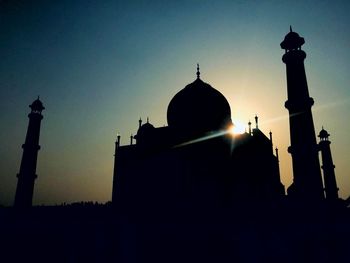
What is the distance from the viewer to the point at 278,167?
73.6ft

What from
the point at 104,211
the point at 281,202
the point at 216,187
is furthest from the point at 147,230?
the point at 281,202

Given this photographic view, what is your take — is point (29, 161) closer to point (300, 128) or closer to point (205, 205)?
point (205, 205)

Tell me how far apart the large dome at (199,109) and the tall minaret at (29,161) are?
11056 millimetres

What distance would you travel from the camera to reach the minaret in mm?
23005

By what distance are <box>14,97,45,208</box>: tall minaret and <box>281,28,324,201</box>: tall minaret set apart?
1824 centimetres

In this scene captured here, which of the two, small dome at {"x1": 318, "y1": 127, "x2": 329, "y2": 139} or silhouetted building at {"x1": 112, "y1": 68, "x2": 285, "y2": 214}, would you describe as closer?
silhouetted building at {"x1": 112, "y1": 68, "x2": 285, "y2": 214}

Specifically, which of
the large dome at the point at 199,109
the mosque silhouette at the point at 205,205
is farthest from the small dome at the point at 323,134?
the large dome at the point at 199,109

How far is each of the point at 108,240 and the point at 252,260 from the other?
6842 millimetres

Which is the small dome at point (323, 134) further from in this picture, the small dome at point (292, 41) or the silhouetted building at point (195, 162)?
the small dome at point (292, 41)

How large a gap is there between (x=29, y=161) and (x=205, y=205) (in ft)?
47.8

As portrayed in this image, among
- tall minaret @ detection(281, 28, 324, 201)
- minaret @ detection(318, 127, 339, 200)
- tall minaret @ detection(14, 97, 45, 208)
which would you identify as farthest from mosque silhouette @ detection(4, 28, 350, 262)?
minaret @ detection(318, 127, 339, 200)

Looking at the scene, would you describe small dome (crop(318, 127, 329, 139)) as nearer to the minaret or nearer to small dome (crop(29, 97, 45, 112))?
the minaret

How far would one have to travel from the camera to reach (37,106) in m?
24.1

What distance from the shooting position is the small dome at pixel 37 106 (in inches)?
943
